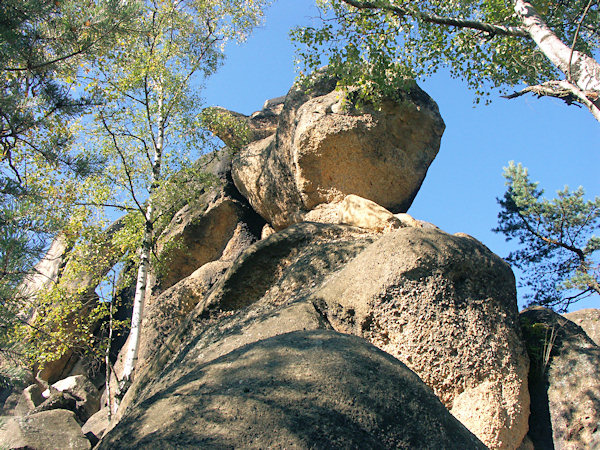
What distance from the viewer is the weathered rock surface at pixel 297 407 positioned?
9.57ft

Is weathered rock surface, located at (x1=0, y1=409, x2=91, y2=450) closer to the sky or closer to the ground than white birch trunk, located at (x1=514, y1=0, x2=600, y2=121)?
closer to the ground

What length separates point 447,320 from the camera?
19.7ft

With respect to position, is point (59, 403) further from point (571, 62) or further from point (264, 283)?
point (571, 62)

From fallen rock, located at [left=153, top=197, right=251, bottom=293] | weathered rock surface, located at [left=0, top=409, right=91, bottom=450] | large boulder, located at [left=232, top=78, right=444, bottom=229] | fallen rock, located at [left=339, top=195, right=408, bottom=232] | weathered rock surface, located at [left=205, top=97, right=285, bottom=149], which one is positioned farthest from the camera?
weathered rock surface, located at [left=205, top=97, right=285, bottom=149]

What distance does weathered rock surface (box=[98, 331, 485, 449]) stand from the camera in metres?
2.92

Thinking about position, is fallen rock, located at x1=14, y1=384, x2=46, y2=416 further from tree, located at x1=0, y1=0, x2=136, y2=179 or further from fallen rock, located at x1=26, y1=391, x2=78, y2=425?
tree, located at x1=0, y1=0, x2=136, y2=179

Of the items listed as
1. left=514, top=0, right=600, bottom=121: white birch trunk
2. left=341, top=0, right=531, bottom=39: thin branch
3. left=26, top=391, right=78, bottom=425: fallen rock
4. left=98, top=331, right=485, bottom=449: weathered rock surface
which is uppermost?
left=341, top=0, right=531, bottom=39: thin branch

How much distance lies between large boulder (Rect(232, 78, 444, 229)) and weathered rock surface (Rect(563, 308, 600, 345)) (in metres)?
4.39

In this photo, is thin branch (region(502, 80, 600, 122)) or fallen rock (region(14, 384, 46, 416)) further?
fallen rock (region(14, 384, 46, 416))

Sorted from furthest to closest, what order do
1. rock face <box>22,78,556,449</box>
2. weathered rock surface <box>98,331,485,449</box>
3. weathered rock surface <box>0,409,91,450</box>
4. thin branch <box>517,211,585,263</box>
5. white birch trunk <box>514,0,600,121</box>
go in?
thin branch <box>517,211,585,263</box>, weathered rock surface <box>0,409,91,450</box>, white birch trunk <box>514,0,600,121</box>, rock face <box>22,78,556,449</box>, weathered rock surface <box>98,331,485,449</box>

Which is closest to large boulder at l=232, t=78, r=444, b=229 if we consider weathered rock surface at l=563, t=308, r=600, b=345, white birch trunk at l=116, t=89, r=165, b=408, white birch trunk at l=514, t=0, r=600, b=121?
white birch trunk at l=116, t=89, r=165, b=408

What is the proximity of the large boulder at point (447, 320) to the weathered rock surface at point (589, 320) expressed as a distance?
3409 millimetres

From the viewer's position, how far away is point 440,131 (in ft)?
40.6

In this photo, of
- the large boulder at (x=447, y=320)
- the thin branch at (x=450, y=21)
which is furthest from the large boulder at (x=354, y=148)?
the large boulder at (x=447, y=320)
